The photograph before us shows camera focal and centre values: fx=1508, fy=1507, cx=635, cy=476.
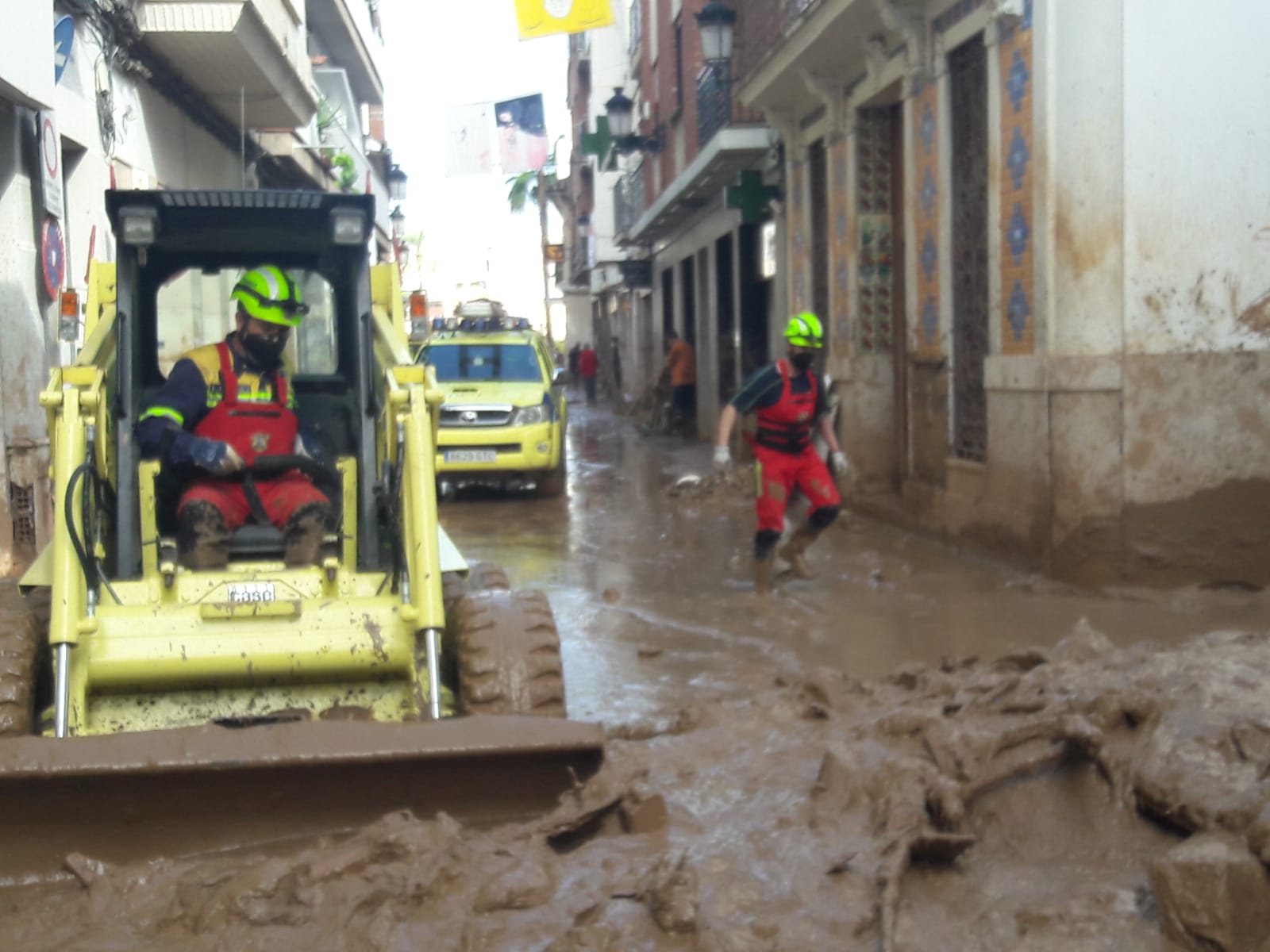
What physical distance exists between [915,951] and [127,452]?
3121 millimetres

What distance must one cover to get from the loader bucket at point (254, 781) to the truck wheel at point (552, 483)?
1124 centimetres

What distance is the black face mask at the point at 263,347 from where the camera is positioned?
543 centimetres

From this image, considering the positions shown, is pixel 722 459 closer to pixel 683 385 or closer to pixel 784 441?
pixel 784 441

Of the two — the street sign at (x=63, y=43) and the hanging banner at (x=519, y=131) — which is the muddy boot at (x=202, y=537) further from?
the hanging banner at (x=519, y=131)

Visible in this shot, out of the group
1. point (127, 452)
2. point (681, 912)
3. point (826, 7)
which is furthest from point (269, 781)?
point (826, 7)

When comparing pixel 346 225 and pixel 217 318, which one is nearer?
pixel 346 225

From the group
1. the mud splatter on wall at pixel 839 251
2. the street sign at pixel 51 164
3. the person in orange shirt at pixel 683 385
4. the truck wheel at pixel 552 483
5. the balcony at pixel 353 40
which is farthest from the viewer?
the balcony at pixel 353 40

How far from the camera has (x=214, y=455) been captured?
16.7 feet

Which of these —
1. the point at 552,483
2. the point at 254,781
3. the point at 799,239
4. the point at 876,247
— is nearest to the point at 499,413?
the point at 552,483

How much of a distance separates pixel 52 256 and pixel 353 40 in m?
17.1

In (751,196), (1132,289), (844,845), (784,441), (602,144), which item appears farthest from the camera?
(602,144)

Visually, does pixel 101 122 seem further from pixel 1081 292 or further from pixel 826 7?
pixel 1081 292

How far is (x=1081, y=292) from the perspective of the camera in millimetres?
9172

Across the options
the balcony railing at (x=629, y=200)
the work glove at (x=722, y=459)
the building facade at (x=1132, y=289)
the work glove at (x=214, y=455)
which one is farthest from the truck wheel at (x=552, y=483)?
the balcony railing at (x=629, y=200)
